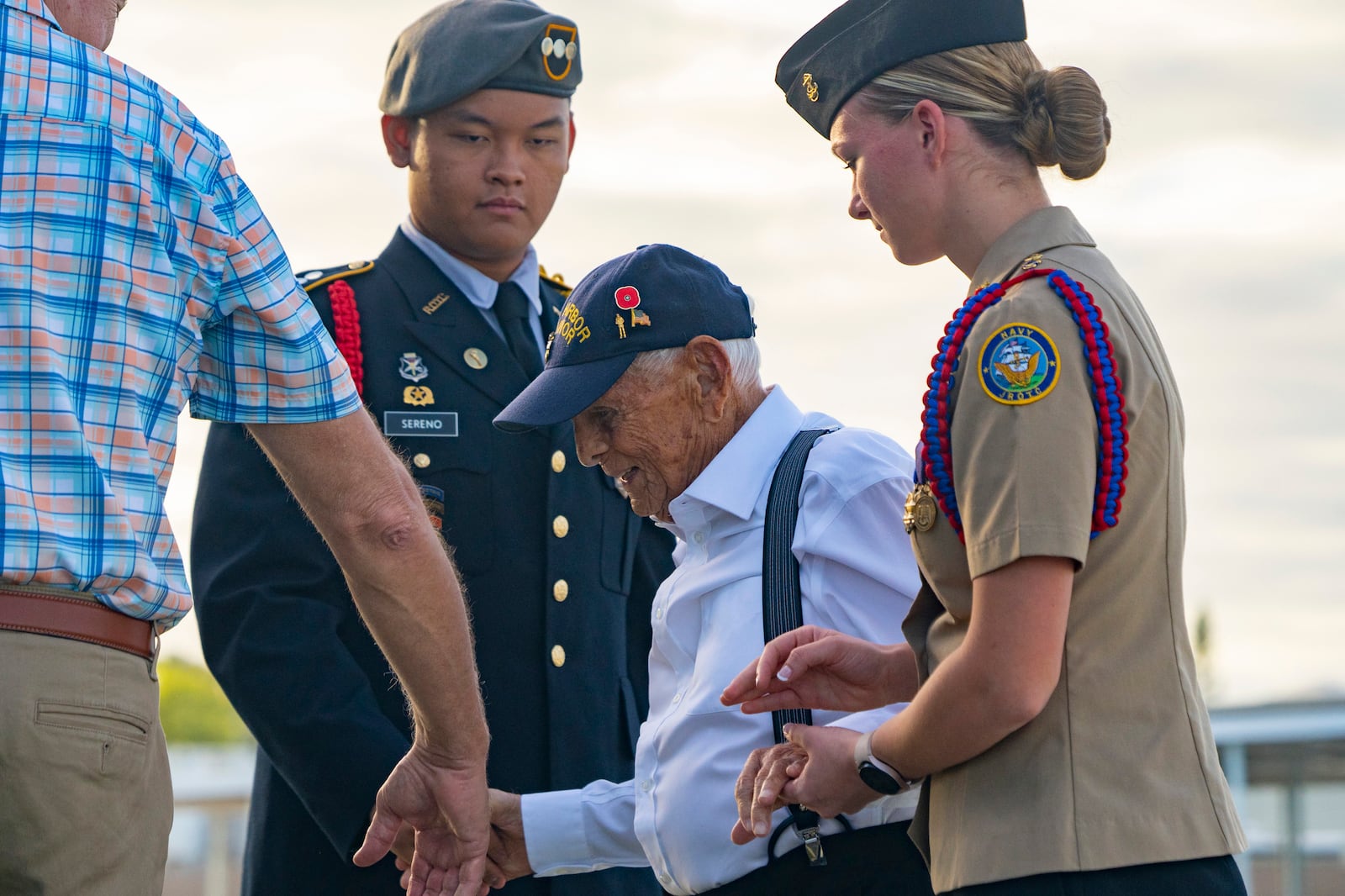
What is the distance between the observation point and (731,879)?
2.81 metres

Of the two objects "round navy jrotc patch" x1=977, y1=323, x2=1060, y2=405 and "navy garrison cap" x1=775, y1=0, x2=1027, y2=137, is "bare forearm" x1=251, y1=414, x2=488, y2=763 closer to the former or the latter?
→ "navy garrison cap" x1=775, y1=0, x2=1027, y2=137

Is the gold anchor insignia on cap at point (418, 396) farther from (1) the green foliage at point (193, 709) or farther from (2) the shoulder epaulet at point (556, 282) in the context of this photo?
(1) the green foliage at point (193, 709)

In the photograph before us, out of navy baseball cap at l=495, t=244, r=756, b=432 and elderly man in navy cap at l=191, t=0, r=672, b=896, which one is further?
elderly man in navy cap at l=191, t=0, r=672, b=896

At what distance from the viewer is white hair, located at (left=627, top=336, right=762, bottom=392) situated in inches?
123

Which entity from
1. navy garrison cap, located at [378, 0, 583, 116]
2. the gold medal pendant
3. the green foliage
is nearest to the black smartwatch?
the gold medal pendant

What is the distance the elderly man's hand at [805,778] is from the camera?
243 centimetres

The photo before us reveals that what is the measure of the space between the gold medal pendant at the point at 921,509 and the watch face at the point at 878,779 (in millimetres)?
334

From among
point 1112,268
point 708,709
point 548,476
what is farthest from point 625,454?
point 1112,268

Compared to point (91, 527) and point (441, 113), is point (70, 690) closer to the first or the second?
point (91, 527)

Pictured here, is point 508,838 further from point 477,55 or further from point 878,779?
point 477,55

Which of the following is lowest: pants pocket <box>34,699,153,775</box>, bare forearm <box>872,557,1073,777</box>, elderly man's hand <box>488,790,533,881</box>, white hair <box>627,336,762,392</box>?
elderly man's hand <box>488,790,533,881</box>

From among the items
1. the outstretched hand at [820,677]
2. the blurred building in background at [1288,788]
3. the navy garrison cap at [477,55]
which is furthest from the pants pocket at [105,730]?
the blurred building in background at [1288,788]

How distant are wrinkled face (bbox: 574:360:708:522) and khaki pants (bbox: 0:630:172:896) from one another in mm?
1050

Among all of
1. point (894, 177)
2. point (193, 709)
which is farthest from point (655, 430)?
point (193, 709)
